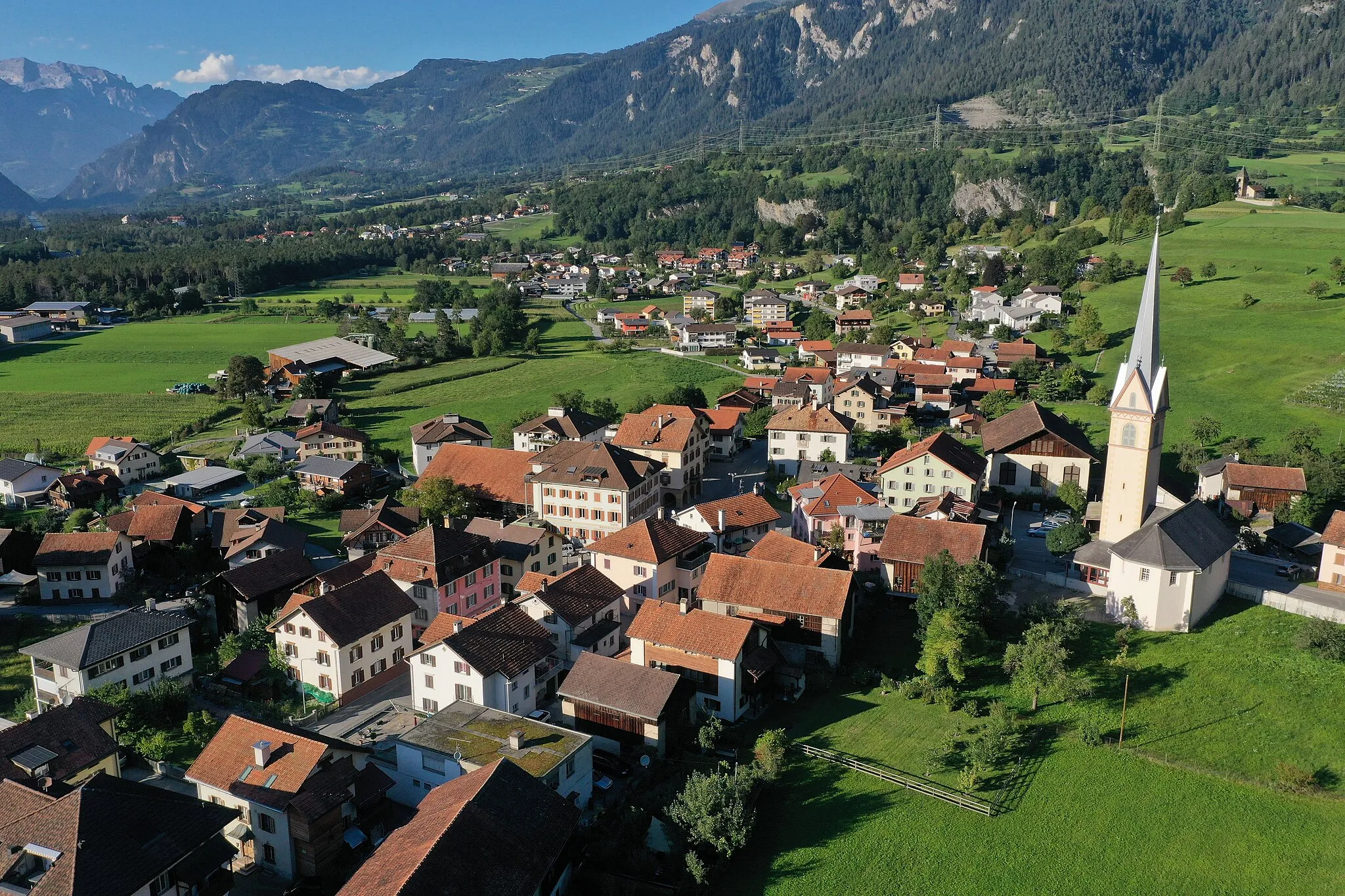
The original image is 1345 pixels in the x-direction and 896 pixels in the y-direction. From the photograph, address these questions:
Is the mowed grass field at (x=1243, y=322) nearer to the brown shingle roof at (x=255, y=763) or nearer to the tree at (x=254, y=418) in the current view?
the brown shingle roof at (x=255, y=763)

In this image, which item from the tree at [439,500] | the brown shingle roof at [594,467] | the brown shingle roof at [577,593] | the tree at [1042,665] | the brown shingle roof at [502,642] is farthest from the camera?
the tree at [439,500]

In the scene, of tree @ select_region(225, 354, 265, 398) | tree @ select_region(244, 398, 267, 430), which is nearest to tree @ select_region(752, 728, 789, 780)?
tree @ select_region(244, 398, 267, 430)

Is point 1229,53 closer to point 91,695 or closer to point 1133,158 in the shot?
point 1133,158


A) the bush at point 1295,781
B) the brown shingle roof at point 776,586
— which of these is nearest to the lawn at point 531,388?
the brown shingle roof at point 776,586

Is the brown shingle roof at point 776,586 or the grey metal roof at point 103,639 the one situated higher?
the grey metal roof at point 103,639

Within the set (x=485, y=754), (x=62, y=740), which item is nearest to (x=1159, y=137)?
(x=485, y=754)

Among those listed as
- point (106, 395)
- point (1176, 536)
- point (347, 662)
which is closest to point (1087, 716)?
point (1176, 536)

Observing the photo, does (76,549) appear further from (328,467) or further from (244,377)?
(244,377)
